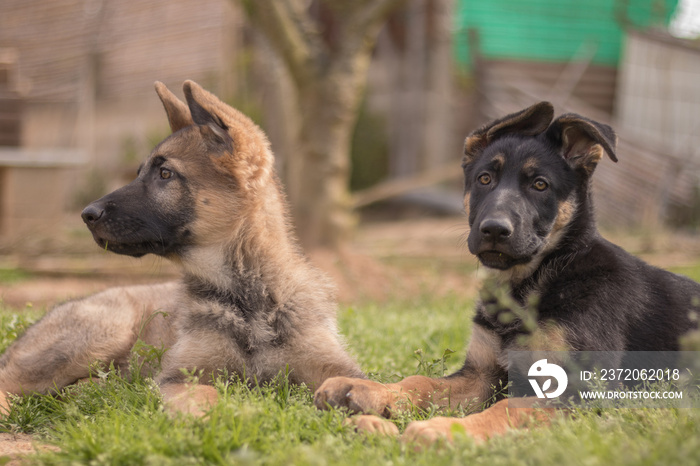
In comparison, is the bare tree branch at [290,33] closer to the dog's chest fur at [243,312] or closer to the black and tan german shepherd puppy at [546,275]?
the black and tan german shepherd puppy at [546,275]

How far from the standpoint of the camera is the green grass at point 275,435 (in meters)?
2.61

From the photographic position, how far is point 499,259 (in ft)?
12.5

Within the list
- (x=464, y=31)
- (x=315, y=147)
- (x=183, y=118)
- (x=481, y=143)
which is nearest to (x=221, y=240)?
(x=183, y=118)

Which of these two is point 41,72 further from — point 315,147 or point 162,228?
point 162,228

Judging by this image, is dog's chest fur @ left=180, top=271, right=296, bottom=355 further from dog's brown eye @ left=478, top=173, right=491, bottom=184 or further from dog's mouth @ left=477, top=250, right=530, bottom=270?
dog's brown eye @ left=478, top=173, right=491, bottom=184

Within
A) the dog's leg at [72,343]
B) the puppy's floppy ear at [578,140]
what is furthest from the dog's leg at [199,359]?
the puppy's floppy ear at [578,140]

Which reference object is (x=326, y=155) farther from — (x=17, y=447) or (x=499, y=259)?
(x=17, y=447)

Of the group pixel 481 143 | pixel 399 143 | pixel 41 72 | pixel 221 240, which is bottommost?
pixel 399 143

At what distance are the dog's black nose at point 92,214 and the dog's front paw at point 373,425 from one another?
6.39 feet

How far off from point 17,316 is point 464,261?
20.7 ft

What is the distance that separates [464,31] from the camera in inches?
611

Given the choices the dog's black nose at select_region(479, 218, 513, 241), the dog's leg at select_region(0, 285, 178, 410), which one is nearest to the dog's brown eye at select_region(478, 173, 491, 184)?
the dog's black nose at select_region(479, 218, 513, 241)

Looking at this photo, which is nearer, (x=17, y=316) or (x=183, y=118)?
(x=183, y=118)

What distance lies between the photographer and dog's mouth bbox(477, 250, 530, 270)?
12.4 feet
